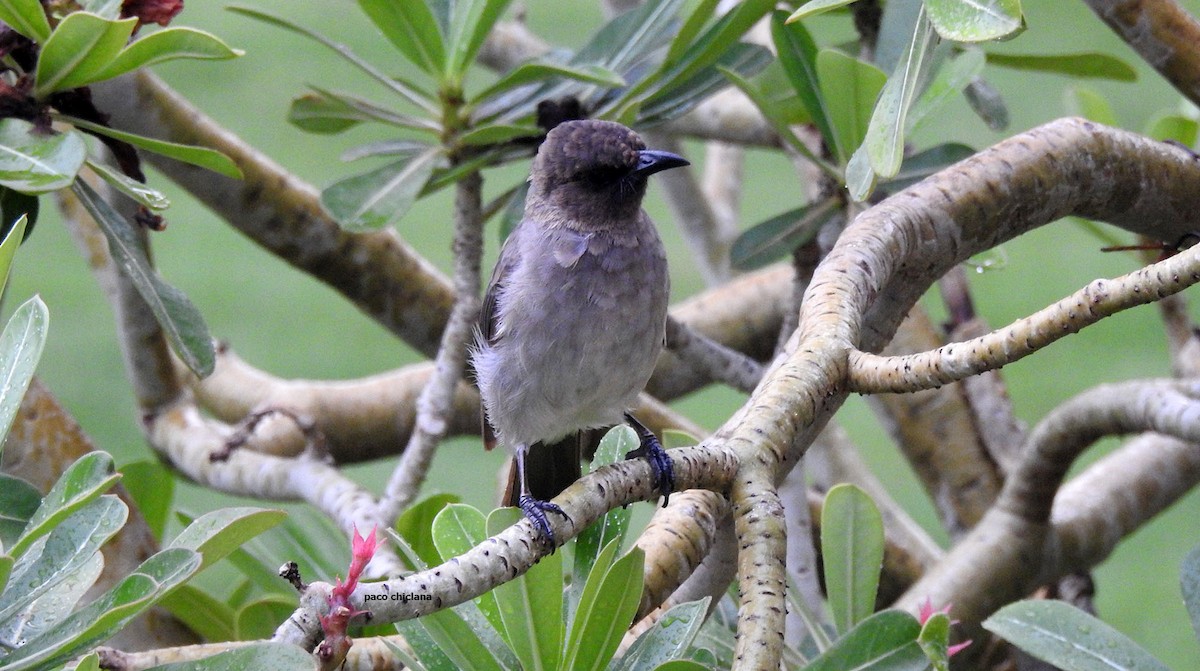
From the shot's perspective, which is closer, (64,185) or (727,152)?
(64,185)

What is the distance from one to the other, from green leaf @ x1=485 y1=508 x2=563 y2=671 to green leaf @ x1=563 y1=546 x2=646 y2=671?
0.02 meters

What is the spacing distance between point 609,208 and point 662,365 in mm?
906

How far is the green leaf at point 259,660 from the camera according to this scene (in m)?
0.90

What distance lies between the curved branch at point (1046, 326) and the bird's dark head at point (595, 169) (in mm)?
790

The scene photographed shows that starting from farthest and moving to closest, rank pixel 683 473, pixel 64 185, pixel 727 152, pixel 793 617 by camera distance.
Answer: pixel 727 152 < pixel 793 617 < pixel 64 185 < pixel 683 473

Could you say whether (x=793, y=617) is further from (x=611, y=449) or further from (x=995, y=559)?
(x=611, y=449)

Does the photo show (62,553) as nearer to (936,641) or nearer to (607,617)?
(607,617)

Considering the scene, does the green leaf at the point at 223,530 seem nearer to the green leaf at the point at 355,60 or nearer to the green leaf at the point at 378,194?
the green leaf at the point at 378,194

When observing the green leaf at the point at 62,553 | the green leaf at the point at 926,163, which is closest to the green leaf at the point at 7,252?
the green leaf at the point at 62,553

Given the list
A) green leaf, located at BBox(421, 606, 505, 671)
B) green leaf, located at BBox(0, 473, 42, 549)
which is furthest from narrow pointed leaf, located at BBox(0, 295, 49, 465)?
green leaf, located at BBox(421, 606, 505, 671)

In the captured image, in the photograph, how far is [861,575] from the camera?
1396 millimetres

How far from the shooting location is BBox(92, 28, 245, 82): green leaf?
1.47 metres

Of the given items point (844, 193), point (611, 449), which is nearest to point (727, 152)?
point (844, 193)

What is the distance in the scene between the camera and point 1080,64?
1996mm
